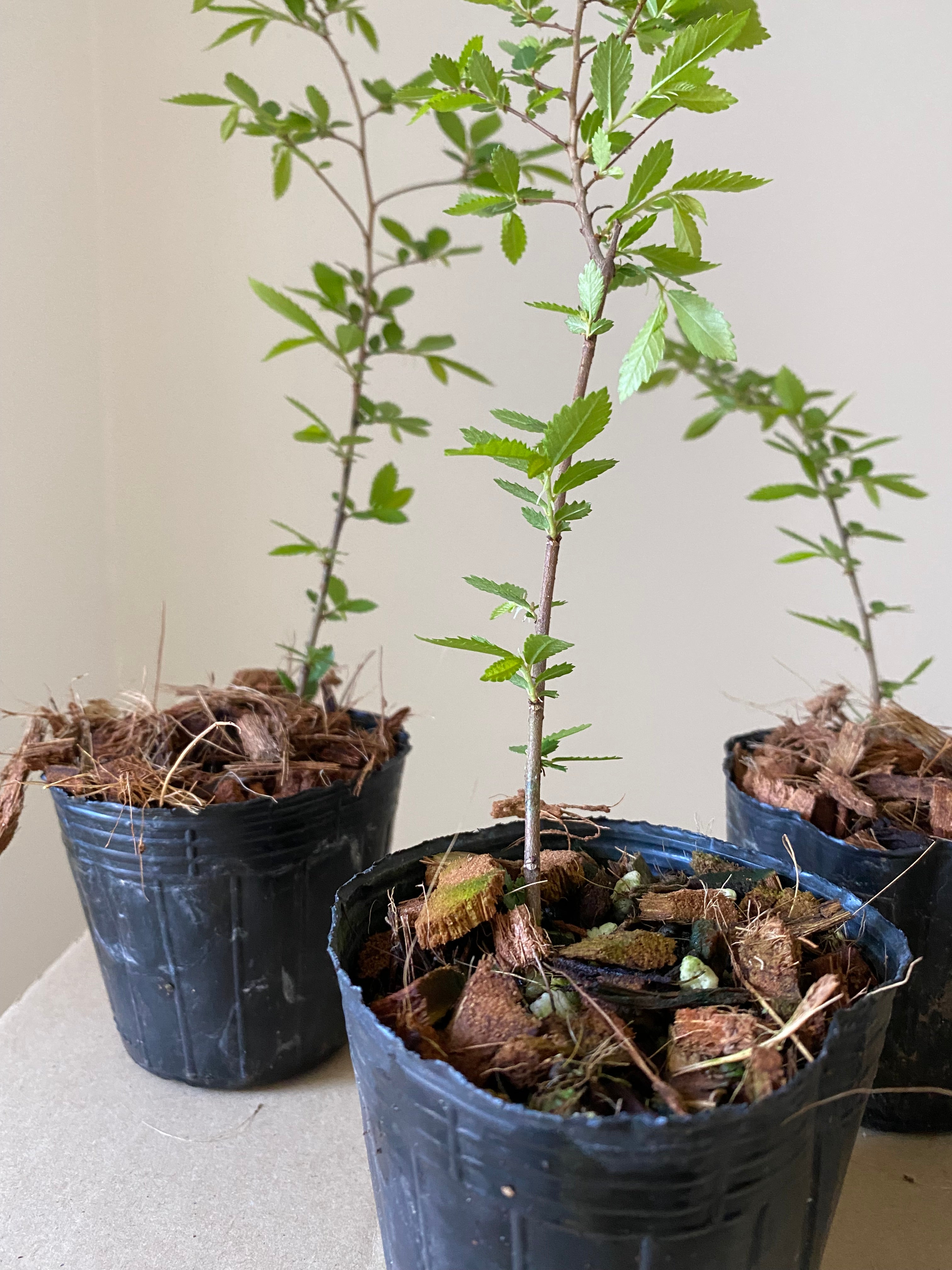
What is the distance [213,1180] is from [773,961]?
0.54 m

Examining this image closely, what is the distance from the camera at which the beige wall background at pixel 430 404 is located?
1.16 meters

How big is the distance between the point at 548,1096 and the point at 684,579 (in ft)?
3.11

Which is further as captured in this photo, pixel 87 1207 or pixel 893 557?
pixel 893 557

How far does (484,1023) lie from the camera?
0.55m

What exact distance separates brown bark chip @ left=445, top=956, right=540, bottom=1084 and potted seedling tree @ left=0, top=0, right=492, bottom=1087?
12.5 inches

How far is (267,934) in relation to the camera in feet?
2.81

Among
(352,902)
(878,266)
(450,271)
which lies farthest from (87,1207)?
(878,266)

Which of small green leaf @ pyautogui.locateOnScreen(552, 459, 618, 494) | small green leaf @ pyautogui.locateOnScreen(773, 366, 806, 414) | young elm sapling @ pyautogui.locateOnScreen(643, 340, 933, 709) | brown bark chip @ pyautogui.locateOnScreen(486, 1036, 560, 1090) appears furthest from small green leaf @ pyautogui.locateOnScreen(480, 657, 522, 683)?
small green leaf @ pyautogui.locateOnScreen(773, 366, 806, 414)

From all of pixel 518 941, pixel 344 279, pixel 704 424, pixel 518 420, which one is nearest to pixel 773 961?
pixel 518 941

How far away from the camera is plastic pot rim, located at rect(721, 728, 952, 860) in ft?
2.45

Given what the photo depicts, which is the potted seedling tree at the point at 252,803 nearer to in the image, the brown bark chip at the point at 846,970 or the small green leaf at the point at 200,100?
the small green leaf at the point at 200,100

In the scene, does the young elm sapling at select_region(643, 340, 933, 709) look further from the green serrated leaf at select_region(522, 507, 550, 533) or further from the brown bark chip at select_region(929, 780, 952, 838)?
the green serrated leaf at select_region(522, 507, 550, 533)

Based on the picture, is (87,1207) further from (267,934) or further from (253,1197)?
(267,934)

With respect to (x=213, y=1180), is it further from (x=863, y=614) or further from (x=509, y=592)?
(x=863, y=614)
